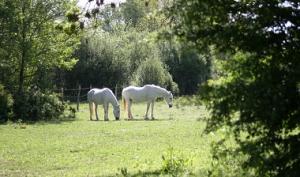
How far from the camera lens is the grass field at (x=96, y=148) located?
12.1 m

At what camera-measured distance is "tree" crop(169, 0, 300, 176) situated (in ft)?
18.7

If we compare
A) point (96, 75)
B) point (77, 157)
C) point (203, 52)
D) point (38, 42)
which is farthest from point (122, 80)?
point (203, 52)

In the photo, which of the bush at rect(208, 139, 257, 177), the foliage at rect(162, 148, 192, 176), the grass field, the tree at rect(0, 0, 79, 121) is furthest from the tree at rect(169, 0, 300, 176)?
the tree at rect(0, 0, 79, 121)

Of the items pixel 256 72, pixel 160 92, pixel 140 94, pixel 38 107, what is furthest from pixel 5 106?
pixel 256 72

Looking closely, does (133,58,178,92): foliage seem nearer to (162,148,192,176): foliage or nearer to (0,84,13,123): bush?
(0,84,13,123): bush

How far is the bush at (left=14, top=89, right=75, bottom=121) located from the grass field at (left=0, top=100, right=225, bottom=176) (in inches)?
162

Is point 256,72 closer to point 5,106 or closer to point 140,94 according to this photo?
point 5,106

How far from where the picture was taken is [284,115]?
5785 mm

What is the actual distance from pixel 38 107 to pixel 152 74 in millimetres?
24686

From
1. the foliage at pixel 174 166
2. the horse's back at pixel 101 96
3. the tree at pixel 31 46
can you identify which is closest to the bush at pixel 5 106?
the tree at pixel 31 46

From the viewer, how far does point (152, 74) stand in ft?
173

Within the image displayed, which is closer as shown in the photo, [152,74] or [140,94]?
[140,94]

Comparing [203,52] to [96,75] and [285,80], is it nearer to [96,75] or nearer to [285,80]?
[285,80]

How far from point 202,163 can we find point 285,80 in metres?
6.24
